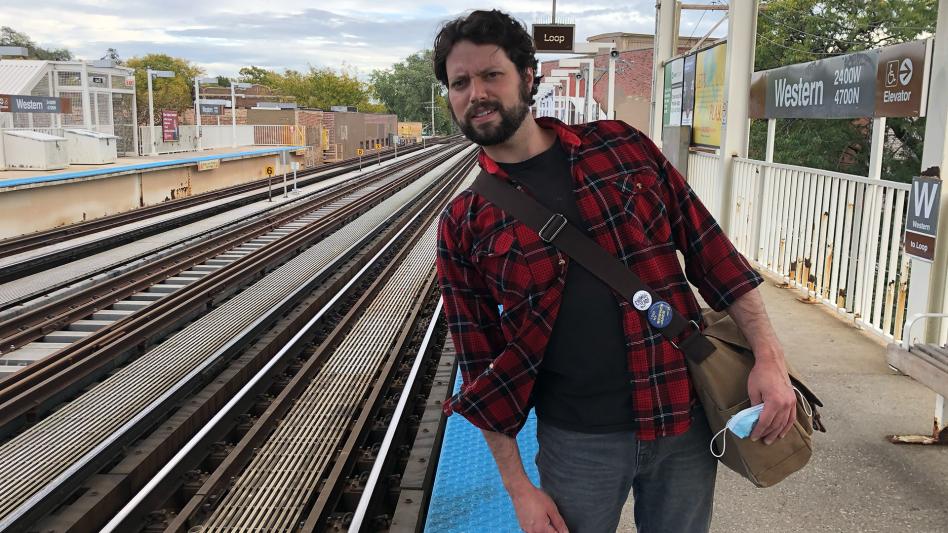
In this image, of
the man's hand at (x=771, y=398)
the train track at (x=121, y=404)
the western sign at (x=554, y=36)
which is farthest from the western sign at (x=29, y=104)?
the man's hand at (x=771, y=398)

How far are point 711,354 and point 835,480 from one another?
8.88 feet

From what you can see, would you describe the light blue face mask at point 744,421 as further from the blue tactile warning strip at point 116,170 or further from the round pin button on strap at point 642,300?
the blue tactile warning strip at point 116,170

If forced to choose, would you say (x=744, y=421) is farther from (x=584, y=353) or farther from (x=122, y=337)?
(x=122, y=337)

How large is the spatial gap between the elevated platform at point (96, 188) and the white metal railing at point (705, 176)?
14994mm

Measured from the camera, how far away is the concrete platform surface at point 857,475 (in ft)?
12.3

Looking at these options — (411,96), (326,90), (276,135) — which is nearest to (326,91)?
(326,90)

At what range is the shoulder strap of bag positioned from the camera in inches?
71.8

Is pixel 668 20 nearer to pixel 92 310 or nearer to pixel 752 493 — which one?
pixel 92 310

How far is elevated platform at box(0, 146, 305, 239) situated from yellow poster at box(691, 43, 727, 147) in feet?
49.8

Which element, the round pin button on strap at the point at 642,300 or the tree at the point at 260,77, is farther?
the tree at the point at 260,77

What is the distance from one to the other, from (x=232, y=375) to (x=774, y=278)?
5.98 meters

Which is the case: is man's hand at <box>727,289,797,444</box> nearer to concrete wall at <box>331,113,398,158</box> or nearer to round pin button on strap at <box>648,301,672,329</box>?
round pin button on strap at <box>648,301,672,329</box>

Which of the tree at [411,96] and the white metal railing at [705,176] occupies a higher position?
the tree at [411,96]

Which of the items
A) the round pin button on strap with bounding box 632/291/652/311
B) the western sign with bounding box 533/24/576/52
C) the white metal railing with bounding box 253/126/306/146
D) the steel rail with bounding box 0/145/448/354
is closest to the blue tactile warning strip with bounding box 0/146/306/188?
the steel rail with bounding box 0/145/448/354
